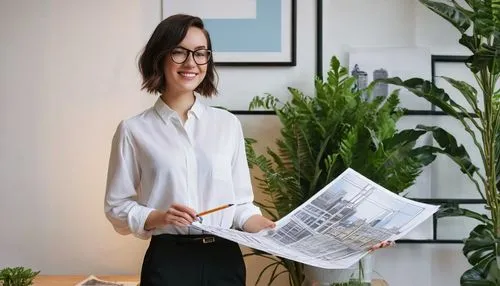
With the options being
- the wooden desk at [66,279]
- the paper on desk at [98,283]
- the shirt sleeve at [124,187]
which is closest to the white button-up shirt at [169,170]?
the shirt sleeve at [124,187]

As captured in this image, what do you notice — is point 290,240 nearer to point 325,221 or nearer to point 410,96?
point 325,221

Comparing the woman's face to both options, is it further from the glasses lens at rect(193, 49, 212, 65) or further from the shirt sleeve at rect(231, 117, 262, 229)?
the shirt sleeve at rect(231, 117, 262, 229)

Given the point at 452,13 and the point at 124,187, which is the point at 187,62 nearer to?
the point at 124,187

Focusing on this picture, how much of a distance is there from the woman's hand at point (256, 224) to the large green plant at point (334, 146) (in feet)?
1.79

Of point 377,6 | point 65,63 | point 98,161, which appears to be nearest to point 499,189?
point 377,6

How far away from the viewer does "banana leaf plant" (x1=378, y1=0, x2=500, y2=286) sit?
1869 mm

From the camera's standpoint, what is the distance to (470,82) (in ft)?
7.64

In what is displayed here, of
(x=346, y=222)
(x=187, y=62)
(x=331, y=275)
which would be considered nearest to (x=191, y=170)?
(x=187, y=62)

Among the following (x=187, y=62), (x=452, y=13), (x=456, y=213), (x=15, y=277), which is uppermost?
(x=452, y=13)

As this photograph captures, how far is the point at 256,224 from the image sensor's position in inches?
56.0

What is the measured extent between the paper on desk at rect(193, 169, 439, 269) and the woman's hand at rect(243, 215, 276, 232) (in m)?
0.02

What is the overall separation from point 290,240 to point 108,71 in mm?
1258

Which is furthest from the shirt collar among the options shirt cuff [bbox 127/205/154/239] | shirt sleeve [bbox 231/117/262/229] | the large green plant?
the large green plant

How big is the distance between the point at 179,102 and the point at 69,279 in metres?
1.07
